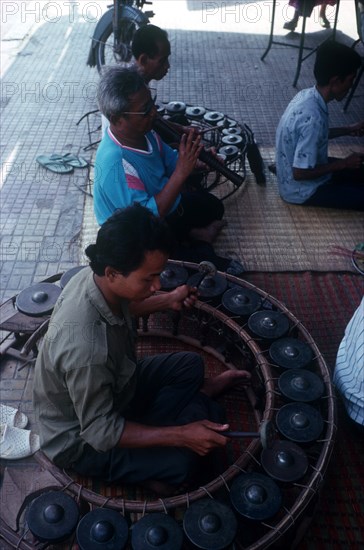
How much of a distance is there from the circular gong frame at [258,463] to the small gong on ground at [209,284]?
0.16ft

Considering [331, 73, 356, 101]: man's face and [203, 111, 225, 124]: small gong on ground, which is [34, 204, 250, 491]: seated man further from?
[203, 111, 225, 124]: small gong on ground

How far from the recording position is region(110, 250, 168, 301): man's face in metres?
1.54

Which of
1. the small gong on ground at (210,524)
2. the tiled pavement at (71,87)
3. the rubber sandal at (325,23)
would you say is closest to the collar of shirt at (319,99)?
the tiled pavement at (71,87)

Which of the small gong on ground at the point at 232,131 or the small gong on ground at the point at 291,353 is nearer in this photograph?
the small gong on ground at the point at 291,353

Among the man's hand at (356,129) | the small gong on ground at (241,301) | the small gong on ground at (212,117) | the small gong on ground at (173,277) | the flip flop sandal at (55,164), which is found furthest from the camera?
the flip flop sandal at (55,164)

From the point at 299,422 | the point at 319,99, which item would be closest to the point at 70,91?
the point at 319,99

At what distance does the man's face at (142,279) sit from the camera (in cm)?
154

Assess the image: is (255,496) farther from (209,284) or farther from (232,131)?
(232,131)

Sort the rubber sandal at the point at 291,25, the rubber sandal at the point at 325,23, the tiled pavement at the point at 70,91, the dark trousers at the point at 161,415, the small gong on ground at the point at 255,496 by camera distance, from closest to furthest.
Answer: the small gong on ground at the point at 255,496 < the dark trousers at the point at 161,415 < the tiled pavement at the point at 70,91 < the rubber sandal at the point at 291,25 < the rubber sandal at the point at 325,23

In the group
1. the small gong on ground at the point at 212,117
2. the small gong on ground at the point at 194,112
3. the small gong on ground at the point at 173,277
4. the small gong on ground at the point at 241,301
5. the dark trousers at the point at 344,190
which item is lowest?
the dark trousers at the point at 344,190

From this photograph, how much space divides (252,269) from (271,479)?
4.84ft

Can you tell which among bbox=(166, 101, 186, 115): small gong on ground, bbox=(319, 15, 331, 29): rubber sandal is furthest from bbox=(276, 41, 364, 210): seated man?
bbox=(319, 15, 331, 29): rubber sandal

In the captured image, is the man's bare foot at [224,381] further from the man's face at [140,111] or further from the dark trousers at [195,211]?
the man's face at [140,111]

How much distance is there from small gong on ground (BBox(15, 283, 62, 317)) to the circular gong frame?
642mm
